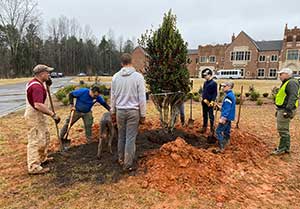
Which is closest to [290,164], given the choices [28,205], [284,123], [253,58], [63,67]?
[284,123]

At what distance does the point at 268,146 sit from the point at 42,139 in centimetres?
517

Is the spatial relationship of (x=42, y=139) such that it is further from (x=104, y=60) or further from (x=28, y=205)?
(x=104, y=60)

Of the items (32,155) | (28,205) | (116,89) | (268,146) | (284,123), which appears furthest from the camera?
(268,146)

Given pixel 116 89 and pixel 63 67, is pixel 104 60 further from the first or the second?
pixel 116 89

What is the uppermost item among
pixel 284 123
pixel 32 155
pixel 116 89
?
pixel 116 89

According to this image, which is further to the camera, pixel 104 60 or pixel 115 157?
pixel 104 60

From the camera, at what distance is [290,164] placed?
16.0 feet

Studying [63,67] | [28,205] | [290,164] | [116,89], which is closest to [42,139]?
[28,205]

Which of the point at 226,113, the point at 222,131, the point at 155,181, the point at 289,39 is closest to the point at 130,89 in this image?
the point at 155,181

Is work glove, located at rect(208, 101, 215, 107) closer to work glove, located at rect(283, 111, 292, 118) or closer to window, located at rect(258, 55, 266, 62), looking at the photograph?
work glove, located at rect(283, 111, 292, 118)

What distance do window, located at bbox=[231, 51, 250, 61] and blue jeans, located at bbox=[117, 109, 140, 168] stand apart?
5707cm

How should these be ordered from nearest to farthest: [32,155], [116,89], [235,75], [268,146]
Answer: [116,89] → [32,155] → [268,146] → [235,75]

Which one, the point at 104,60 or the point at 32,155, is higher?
the point at 104,60

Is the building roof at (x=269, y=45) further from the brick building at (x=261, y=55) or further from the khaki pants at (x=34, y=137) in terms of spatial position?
the khaki pants at (x=34, y=137)
